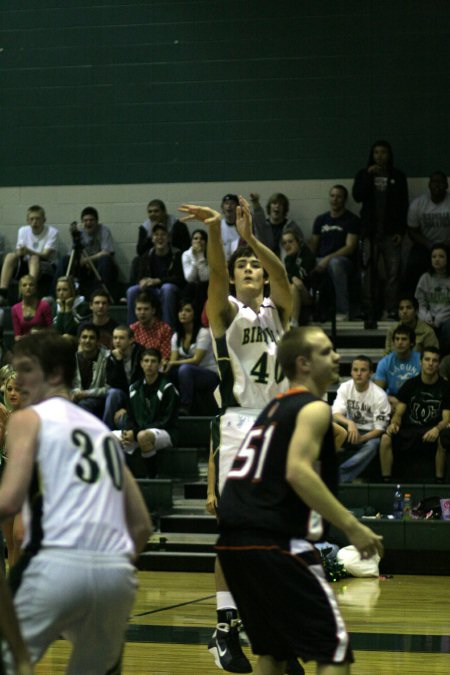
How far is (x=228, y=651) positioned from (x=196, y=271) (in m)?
7.45

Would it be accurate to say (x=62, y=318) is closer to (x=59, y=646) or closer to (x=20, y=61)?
(x=20, y=61)

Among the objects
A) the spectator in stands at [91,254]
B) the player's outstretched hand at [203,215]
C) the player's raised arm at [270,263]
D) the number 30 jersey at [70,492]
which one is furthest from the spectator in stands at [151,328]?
the number 30 jersey at [70,492]

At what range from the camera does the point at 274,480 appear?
3.94m

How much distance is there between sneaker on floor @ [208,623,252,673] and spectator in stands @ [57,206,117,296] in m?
8.43

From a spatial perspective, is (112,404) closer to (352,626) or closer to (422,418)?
(422,418)

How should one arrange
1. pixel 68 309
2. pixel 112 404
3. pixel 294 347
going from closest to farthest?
pixel 294 347
pixel 112 404
pixel 68 309

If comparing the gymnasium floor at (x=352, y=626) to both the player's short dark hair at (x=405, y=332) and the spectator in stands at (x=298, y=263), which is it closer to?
the player's short dark hair at (x=405, y=332)

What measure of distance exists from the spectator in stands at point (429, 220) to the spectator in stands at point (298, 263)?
1.22m

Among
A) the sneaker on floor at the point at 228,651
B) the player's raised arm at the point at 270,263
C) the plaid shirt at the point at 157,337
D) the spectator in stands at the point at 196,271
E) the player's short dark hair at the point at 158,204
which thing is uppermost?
the player's short dark hair at the point at 158,204

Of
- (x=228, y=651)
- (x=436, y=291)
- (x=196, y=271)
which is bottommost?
(x=228, y=651)

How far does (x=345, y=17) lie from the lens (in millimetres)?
14016

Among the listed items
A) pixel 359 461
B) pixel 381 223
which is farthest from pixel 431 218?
pixel 359 461

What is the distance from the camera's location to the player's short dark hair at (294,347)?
4.07 meters

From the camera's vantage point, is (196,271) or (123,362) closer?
(123,362)
